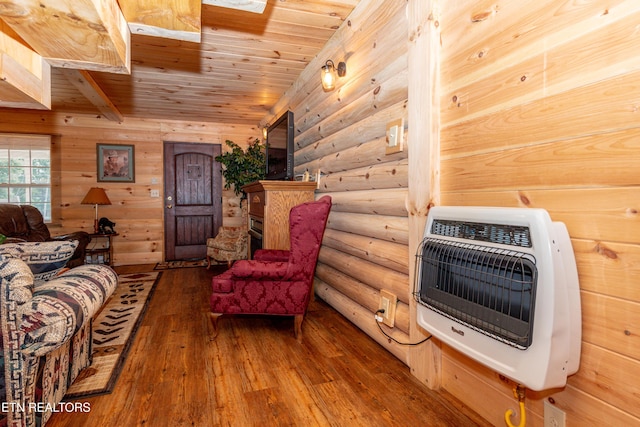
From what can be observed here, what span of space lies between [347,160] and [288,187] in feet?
2.28

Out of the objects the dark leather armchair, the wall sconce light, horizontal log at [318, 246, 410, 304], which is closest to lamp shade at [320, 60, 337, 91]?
the wall sconce light

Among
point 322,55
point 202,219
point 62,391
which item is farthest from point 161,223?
point 62,391

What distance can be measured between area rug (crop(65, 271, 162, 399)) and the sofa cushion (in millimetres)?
601

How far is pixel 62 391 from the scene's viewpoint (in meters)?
1.62

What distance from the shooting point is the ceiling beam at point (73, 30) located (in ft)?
2.73

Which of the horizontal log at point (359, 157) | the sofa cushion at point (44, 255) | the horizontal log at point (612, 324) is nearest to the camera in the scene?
the horizontal log at point (612, 324)

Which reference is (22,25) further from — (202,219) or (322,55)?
(202,219)

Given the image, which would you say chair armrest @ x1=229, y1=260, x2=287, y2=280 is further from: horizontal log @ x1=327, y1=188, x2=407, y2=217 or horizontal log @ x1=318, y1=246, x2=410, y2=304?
horizontal log @ x1=327, y1=188, x2=407, y2=217

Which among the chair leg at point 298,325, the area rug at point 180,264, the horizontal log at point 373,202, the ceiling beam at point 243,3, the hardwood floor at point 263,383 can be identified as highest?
the ceiling beam at point 243,3

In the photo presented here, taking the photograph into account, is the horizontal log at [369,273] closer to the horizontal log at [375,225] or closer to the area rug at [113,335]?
the horizontal log at [375,225]

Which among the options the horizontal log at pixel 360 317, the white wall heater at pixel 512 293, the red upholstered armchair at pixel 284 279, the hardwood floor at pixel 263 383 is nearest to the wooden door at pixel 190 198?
the horizontal log at pixel 360 317

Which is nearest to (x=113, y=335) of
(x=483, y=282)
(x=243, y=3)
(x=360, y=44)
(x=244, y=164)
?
(x=243, y=3)

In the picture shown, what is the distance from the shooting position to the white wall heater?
1.01 meters

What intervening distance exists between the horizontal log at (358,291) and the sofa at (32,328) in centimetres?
153
